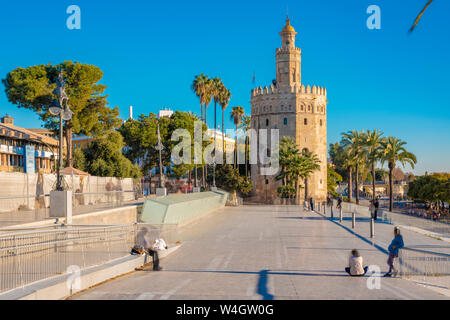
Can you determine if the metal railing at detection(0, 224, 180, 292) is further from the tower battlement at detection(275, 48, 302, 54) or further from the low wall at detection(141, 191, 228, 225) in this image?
the tower battlement at detection(275, 48, 302, 54)

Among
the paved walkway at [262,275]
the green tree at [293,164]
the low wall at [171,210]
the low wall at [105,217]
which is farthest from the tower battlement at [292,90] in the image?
the paved walkway at [262,275]

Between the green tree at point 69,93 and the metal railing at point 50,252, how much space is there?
26.9 m

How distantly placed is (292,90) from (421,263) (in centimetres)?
6852

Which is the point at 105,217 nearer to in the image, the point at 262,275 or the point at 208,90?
the point at 262,275

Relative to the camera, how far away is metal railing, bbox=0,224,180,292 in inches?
356

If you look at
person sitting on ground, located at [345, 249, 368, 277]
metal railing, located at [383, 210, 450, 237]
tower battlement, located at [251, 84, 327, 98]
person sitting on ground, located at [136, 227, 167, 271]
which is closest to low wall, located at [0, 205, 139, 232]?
person sitting on ground, located at [136, 227, 167, 271]

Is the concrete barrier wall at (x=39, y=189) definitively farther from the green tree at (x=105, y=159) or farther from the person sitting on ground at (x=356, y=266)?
the green tree at (x=105, y=159)

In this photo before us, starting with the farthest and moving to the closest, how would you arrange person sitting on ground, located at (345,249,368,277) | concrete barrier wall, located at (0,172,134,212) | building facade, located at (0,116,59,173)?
building facade, located at (0,116,59,173) → concrete barrier wall, located at (0,172,134,212) → person sitting on ground, located at (345,249,368,277)

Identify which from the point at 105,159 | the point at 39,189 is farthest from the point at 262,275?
the point at 105,159

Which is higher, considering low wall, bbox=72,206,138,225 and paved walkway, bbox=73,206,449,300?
low wall, bbox=72,206,138,225

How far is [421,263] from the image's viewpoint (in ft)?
40.7

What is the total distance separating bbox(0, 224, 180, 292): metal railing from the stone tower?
210 feet
